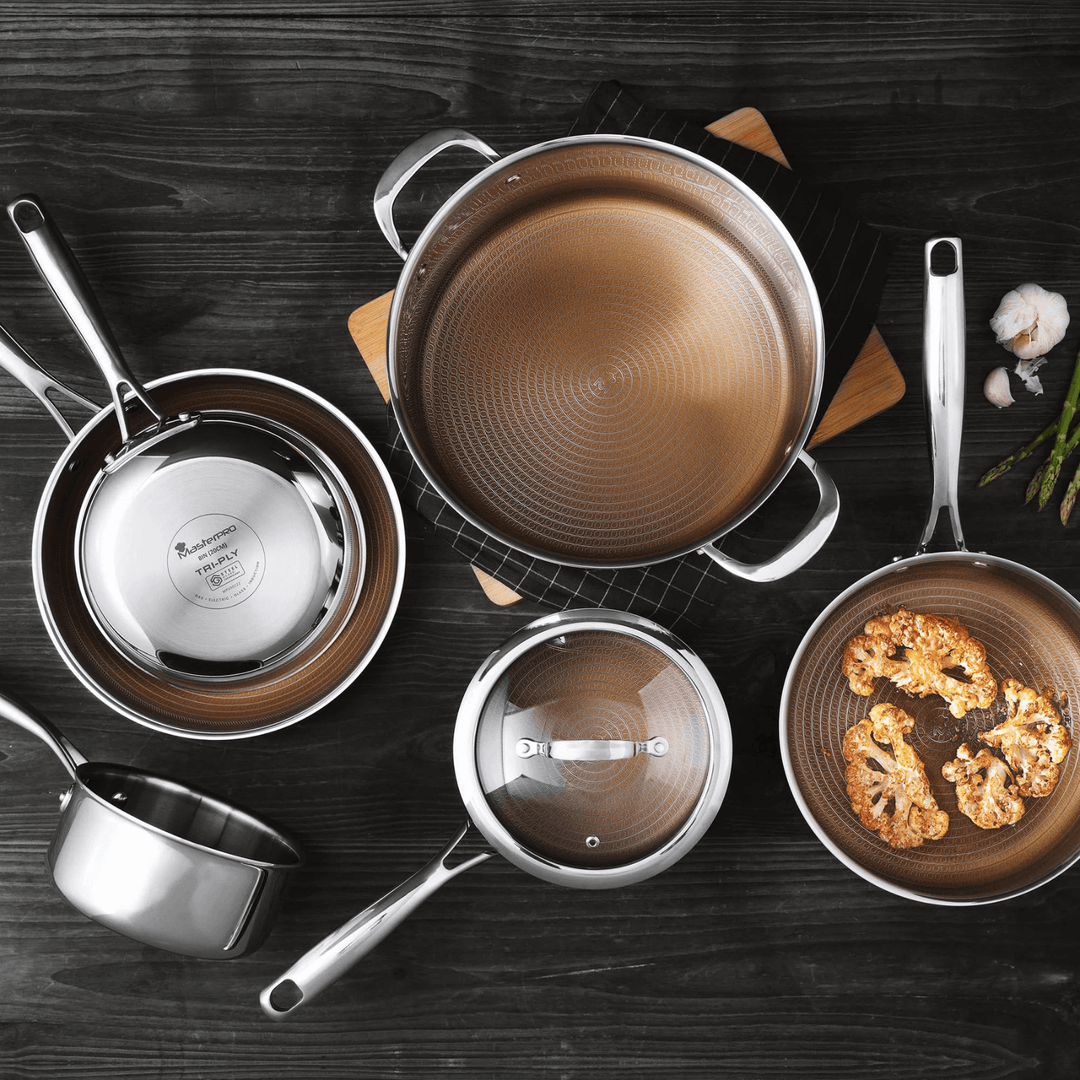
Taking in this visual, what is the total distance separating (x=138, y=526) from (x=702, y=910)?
1.88ft

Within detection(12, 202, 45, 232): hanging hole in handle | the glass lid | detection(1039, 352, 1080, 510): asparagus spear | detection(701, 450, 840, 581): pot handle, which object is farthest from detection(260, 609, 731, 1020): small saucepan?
detection(12, 202, 45, 232): hanging hole in handle

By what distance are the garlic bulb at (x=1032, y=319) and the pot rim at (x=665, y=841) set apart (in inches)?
15.2

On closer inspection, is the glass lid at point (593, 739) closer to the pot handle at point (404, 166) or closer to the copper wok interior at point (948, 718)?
the copper wok interior at point (948, 718)

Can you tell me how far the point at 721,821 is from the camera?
27.3 inches

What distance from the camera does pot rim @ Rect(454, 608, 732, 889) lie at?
24.1 inches

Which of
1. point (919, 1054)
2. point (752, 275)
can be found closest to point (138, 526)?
point (752, 275)

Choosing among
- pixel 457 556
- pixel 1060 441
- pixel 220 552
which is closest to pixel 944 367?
pixel 1060 441

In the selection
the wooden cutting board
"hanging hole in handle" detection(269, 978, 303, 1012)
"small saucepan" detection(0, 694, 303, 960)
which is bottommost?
"hanging hole in handle" detection(269, 978, 303, 1012)

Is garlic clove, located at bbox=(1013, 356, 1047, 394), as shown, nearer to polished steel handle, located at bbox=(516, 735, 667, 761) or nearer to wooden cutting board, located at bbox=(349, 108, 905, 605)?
wooden cutting board, located at bbox=(349, 108, 905, 605)

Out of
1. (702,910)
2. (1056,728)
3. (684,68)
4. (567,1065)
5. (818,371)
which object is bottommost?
(567,1065)

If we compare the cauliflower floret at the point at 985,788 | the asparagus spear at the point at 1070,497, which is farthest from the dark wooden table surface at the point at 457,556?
the cauliflower floret at the point at 985,788

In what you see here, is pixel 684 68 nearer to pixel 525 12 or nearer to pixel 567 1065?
pixel 525 12

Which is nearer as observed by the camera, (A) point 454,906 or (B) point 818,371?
(B) point 818,371

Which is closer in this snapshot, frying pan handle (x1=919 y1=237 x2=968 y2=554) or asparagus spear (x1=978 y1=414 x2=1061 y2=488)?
frying pan handle (x1=919 y1=237 x2=968 y2=554)
